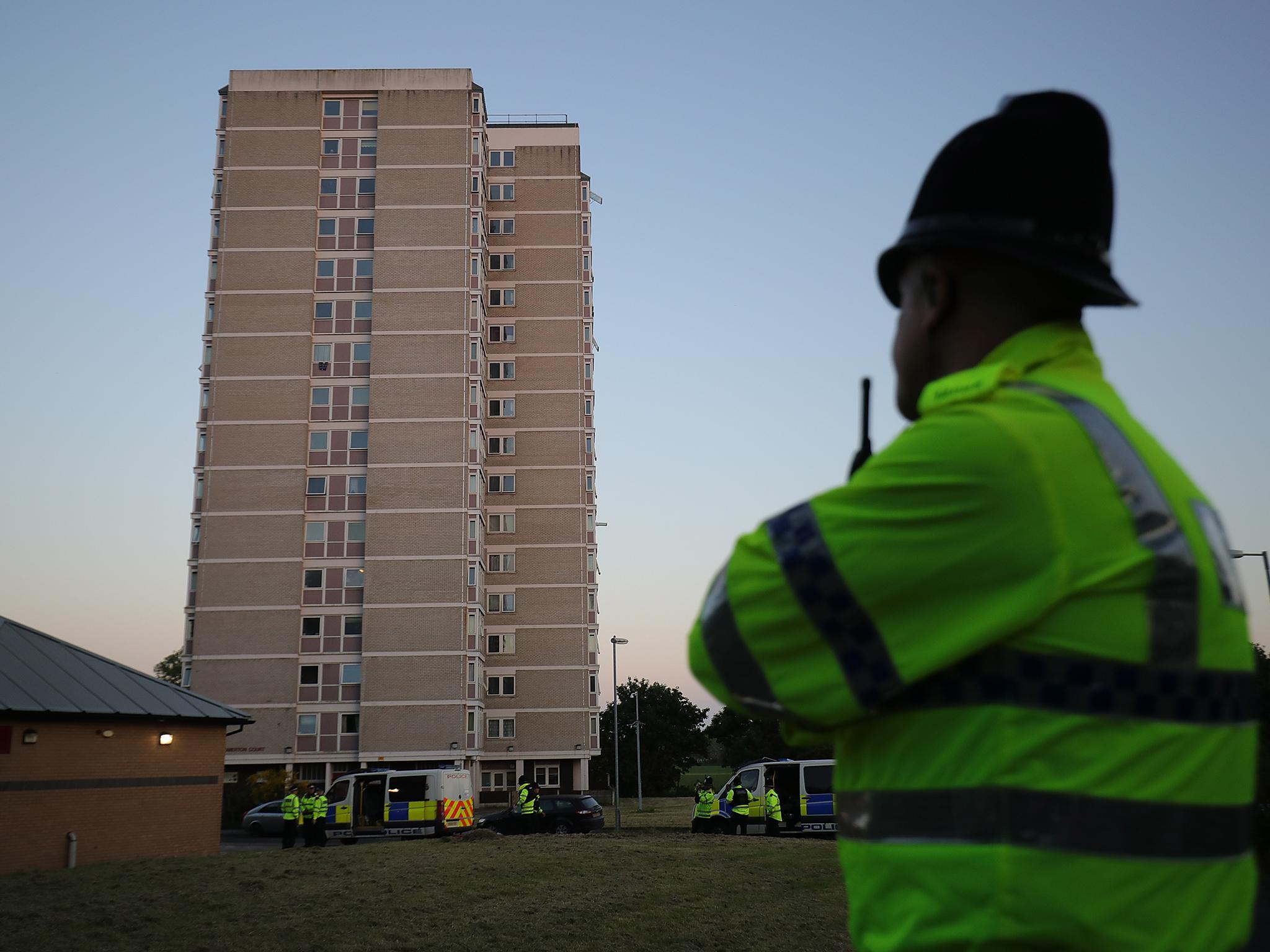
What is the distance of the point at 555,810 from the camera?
1380 inches

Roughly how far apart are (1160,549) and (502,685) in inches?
2428

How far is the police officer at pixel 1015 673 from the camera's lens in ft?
4.28

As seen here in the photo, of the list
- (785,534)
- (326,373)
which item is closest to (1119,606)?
(785,534)

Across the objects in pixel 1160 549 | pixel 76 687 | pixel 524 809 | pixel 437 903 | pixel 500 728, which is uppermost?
pixel 76 687

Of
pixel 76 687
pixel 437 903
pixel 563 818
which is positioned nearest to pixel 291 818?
pixel 563 818

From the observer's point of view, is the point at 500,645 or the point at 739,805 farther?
the point at 500,645

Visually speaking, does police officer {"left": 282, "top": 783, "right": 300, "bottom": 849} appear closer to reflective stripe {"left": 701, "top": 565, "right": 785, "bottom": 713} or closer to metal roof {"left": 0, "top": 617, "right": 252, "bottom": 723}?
metal roof {"left": 0, "top": 617, "right": 252, "bottom": 723}

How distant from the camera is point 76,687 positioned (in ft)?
80.8

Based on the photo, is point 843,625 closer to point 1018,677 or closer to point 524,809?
point 1018,677

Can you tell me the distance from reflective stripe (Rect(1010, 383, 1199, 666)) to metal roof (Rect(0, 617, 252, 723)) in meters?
24.8

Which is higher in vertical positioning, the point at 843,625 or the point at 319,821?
the point at 843,625

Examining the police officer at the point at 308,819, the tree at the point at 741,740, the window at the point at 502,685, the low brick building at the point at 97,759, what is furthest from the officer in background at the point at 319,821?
A: the tree at the point at 741,740

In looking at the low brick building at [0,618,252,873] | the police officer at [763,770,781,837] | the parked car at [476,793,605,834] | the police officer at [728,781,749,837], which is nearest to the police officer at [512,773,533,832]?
the parked car at [476,793,605,834]

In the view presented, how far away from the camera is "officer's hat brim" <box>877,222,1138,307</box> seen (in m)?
1.54
